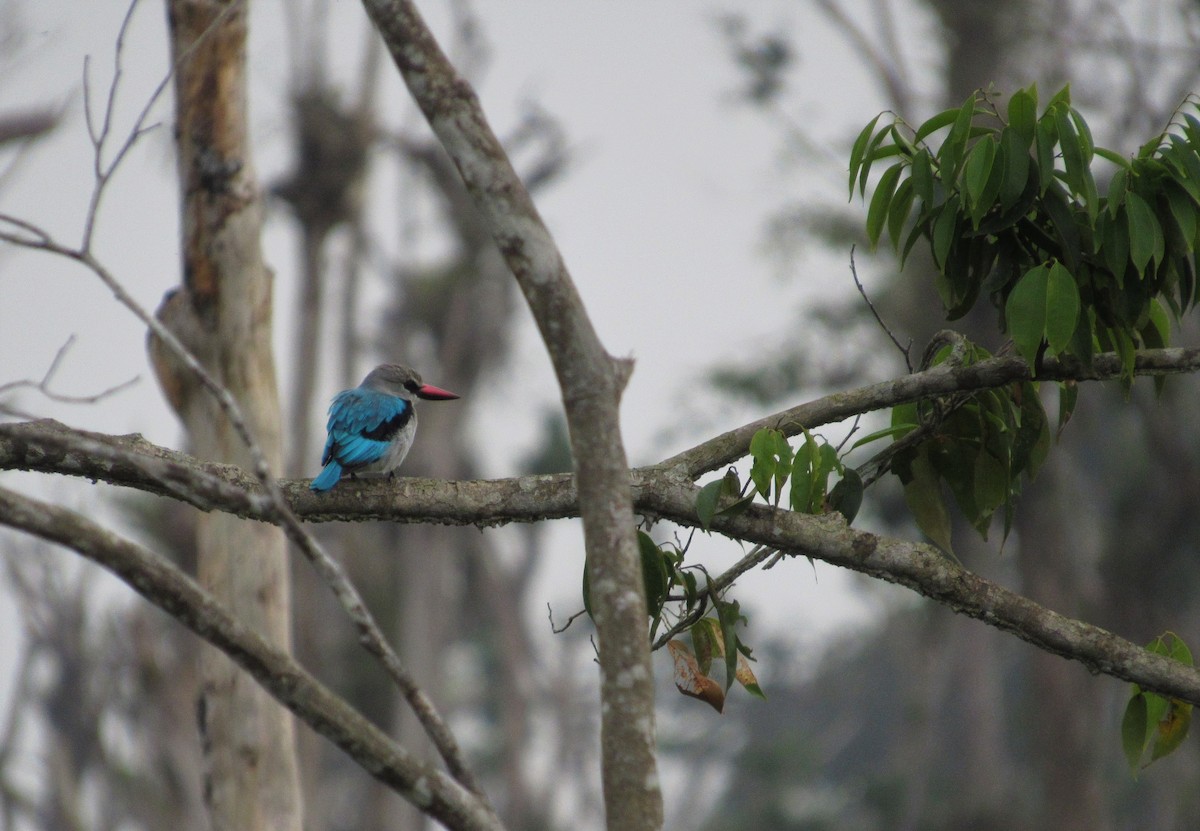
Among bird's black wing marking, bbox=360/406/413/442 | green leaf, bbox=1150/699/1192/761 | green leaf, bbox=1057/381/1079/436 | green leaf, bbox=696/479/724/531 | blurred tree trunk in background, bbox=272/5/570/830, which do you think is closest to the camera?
green leaf, bbox=696/479/724/531

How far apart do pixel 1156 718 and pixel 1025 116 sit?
2.02 metres

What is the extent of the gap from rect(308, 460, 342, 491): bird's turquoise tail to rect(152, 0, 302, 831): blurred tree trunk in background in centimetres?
188

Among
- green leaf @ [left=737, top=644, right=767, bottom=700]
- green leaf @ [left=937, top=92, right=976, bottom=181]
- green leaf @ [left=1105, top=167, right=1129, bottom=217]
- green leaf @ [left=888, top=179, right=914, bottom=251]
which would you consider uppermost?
green leaf @ [left=888, top=179, right=914, bottom=251]

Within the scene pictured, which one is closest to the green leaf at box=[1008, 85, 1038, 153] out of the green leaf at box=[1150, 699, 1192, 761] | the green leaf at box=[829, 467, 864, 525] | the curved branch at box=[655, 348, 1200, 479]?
the curved branch at box=[655, 348, 1200, 479]

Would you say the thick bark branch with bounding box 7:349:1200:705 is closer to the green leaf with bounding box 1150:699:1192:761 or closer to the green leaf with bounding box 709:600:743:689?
the green leaf with bounding box 709:600:743:689

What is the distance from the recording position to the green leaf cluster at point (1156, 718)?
4.41 meters

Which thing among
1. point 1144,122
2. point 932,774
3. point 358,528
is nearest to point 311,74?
point 358,528

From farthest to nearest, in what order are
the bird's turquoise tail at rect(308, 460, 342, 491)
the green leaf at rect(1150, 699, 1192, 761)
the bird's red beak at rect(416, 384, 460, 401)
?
the bird's red beak at rect(416, 384, 460, 401)
the bird's turquoise tail at rect(308, 460, 342, 491)
the green leaf at rect(1150, 699, 1192, 761)

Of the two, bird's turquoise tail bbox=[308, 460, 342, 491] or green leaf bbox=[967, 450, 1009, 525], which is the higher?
bird's turquoise tail bbox=[308, 460, 342, 491]

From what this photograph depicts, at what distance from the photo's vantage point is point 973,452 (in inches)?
199

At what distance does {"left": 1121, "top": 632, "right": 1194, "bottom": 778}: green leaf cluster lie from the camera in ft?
14.5

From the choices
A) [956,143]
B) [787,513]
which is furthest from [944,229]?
[787,513]

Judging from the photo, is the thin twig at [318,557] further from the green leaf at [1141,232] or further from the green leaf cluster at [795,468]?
the green leaf at [1141,232]

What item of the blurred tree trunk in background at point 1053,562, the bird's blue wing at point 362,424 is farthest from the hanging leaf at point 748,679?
the blurred tree trunk in background at point 1053,562
